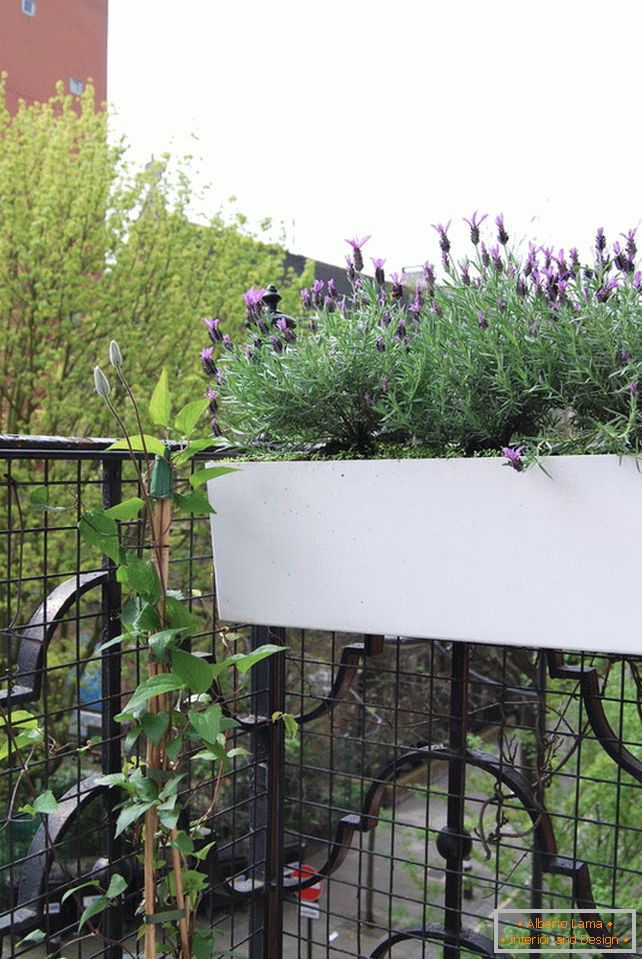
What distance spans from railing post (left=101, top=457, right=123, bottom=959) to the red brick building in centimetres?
868

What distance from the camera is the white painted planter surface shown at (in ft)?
3.02

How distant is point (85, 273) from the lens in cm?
751

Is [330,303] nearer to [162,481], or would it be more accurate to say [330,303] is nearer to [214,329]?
[214,329]

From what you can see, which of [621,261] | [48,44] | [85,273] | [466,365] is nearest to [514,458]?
[466,365]

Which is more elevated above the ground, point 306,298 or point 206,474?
point 306,298

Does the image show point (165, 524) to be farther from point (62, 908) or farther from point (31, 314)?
point (31, 314)

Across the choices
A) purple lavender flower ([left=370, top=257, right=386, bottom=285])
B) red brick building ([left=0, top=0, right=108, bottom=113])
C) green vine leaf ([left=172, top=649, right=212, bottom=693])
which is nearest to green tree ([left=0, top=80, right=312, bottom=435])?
red brick building ([left=0, top=0, right=108, bottom=113])

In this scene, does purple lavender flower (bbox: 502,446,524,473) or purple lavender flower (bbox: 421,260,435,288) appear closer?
purple lavender flower (bbox: 502,446,524,473)

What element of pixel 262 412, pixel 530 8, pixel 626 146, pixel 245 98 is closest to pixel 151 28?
pixel 245 98

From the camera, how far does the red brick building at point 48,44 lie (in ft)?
27.2

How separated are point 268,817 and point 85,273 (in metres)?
6.92

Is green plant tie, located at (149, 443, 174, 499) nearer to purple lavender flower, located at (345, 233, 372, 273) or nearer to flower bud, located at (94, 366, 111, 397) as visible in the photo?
flower bud, located at (94, 366, 111, 397)

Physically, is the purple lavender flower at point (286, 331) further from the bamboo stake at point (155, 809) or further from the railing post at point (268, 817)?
the railing post at point (268, 817)

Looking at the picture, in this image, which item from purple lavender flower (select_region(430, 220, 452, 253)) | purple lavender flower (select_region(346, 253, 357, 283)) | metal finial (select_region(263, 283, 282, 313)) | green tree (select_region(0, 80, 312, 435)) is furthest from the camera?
green tree (select_region(0, 80, 312, 435))
